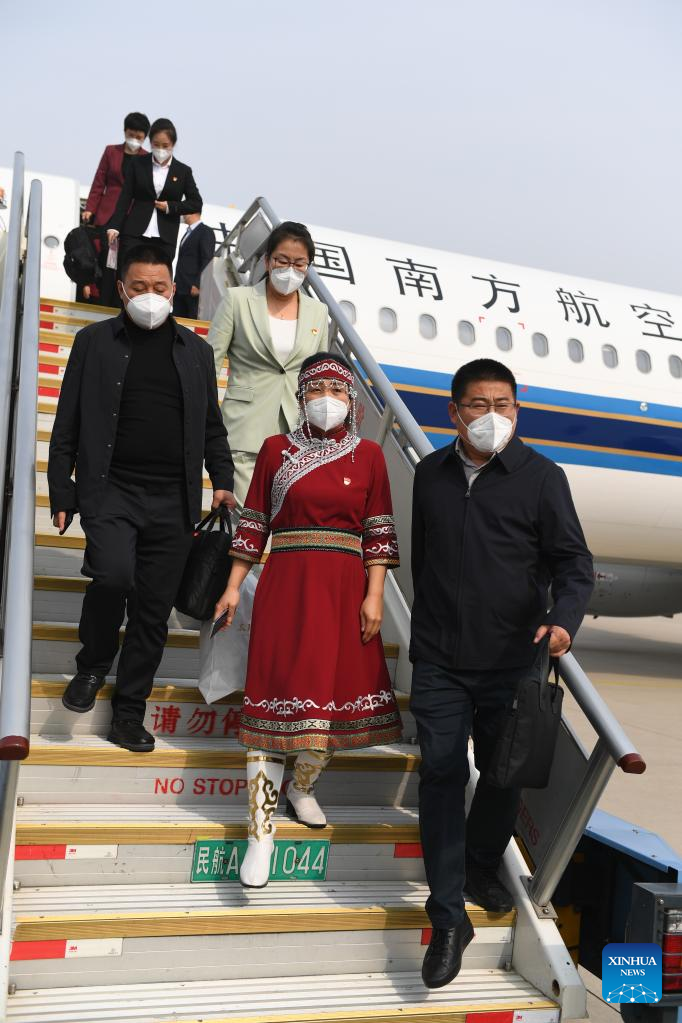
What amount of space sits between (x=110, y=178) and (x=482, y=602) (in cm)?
530

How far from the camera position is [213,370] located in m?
3.96

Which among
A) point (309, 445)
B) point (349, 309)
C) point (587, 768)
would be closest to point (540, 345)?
point (349, 309)

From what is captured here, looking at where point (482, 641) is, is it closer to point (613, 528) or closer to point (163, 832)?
point (163, 832)

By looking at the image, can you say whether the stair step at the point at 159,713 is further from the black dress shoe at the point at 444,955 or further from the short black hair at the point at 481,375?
the short black hair at the point at 481,375

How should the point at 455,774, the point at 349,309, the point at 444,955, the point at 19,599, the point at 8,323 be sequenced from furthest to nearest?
the point at 349,309 → the point at 8,323 → the point at 455,774 → the point at 444,955 → the point at 19,599

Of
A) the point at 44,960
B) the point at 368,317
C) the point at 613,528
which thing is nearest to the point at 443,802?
the point at 44,960

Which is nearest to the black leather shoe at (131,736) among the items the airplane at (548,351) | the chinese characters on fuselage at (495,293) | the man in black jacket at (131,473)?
the man in black jacket at (131,473)

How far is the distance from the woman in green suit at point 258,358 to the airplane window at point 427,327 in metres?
5.45

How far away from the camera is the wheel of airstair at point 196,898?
9.50ft

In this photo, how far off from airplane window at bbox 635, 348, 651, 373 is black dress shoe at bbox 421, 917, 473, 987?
28.9ft

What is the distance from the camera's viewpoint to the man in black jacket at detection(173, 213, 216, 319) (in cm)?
748

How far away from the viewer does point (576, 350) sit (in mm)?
10664

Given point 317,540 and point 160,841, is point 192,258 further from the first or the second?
point 160,841

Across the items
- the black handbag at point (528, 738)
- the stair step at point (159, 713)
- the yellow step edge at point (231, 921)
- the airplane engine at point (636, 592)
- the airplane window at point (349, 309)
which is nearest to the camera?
the yellow step edge at point (231, 921)
